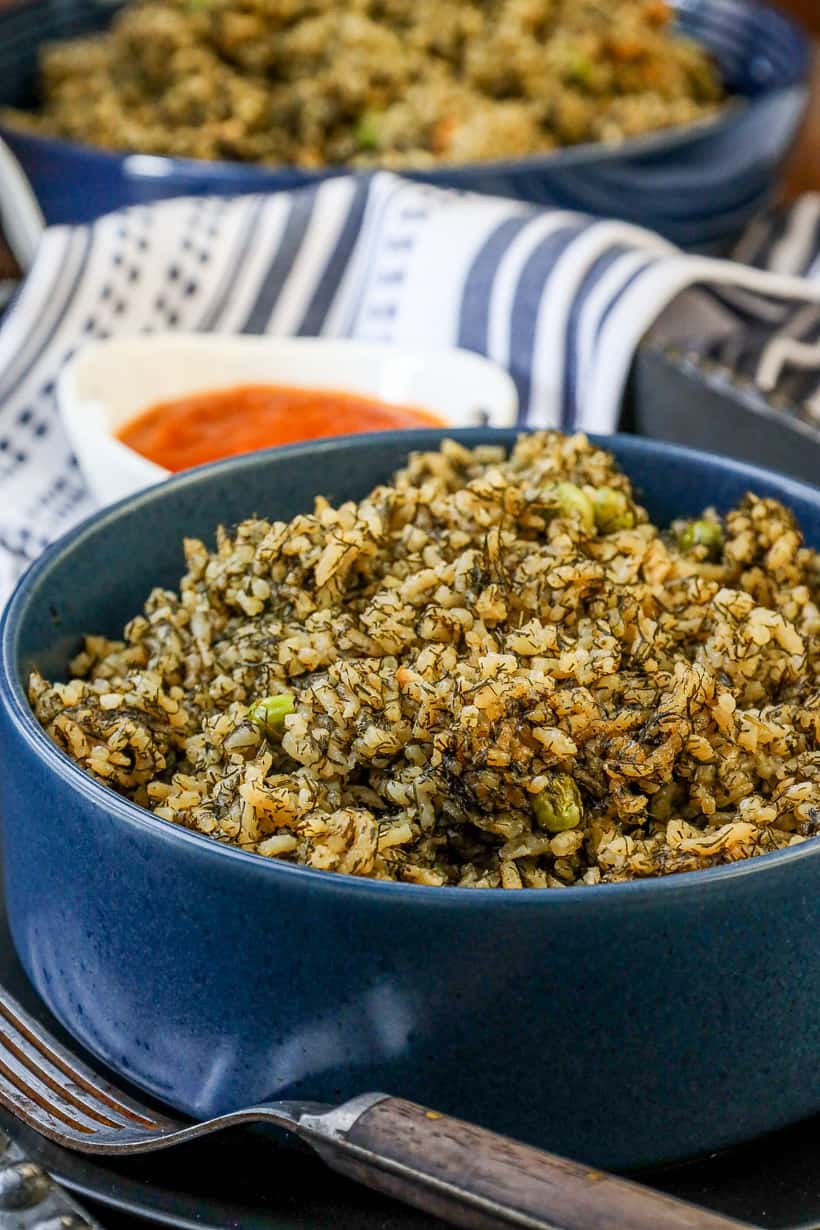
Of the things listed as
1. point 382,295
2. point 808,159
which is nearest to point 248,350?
point 382,295

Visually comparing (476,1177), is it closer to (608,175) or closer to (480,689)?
(480,689)

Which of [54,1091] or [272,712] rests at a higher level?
[272,712]

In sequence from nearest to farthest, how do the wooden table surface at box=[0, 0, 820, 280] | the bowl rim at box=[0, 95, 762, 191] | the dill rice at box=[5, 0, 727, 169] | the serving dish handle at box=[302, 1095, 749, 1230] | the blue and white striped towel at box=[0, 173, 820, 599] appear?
the serving dish handle at box=[302, 1095, 749, 1230] → the blue and white striped towel at box=[0, 173, 820, 599] → the bowl rim at box=[0, 95, 762, 191] → the dill rice at box=[5, 0, 727, 169] → the wooden table surface at box=[0, 0, 820, 280]

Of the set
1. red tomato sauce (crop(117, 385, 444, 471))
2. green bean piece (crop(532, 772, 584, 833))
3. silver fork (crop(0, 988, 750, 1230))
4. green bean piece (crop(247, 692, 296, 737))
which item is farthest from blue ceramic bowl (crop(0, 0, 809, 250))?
silver fork (crop(0, 988, 750, 1230))

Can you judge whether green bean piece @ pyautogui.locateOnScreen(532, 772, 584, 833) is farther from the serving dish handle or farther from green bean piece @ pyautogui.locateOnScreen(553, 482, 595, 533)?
green bean piece @ pyautogui.locateOnScreen(553, 482, 595, 533)

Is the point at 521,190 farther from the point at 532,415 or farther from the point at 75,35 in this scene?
the point at 75,35

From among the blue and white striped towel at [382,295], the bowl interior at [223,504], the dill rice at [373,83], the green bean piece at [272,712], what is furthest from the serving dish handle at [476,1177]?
the dill rice at [373,83]

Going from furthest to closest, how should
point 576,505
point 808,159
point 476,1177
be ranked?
point 808,159, point 576,505, point 476,1177
